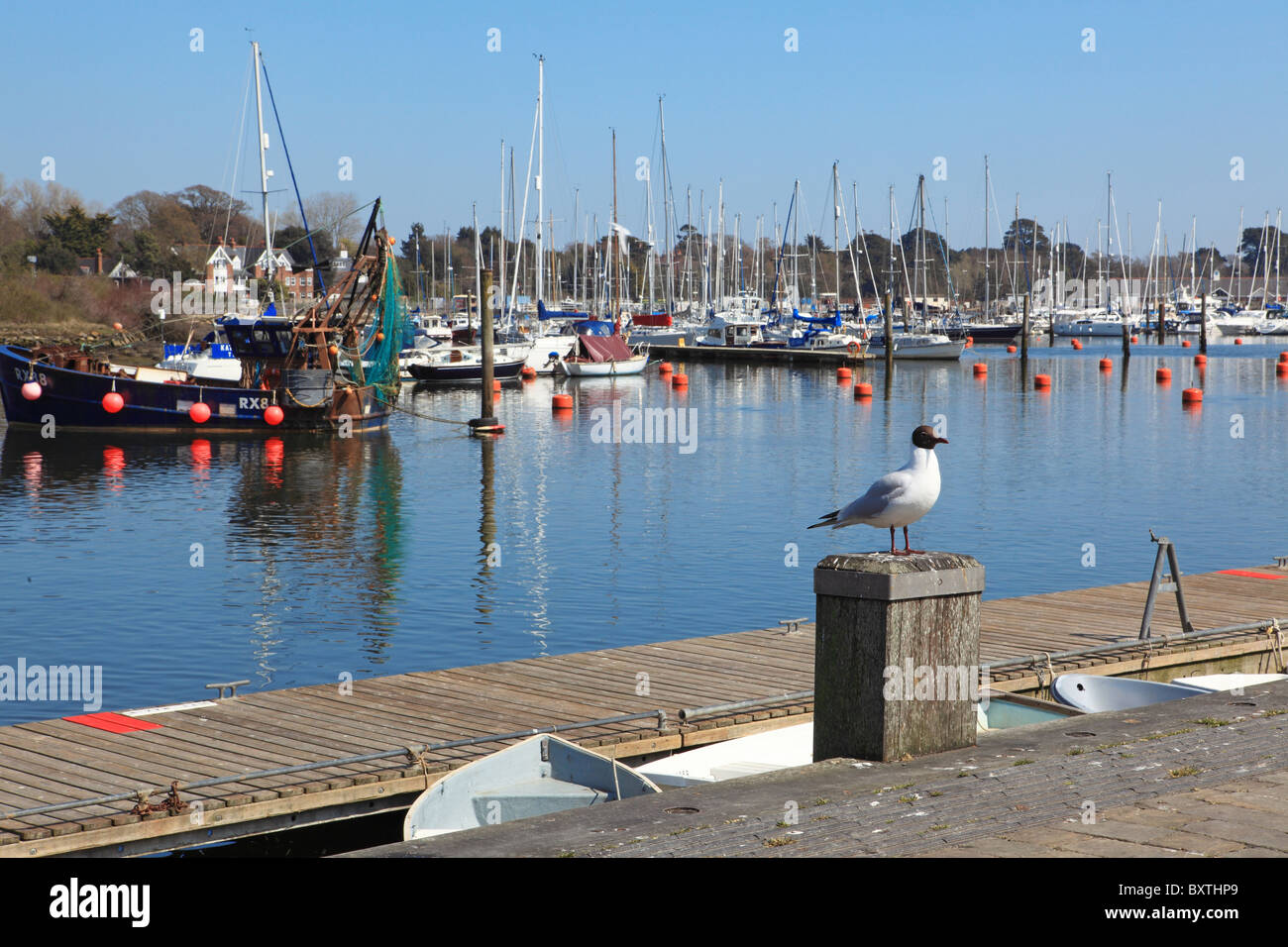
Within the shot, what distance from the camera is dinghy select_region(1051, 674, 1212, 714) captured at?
38.9 ft

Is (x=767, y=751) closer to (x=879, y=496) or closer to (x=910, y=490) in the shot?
(x=879, y=496)

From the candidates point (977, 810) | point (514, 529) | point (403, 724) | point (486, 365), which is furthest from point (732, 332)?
point (977, 810)

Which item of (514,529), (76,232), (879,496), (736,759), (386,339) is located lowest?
(514,529)

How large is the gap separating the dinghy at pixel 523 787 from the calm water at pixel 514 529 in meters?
7.59

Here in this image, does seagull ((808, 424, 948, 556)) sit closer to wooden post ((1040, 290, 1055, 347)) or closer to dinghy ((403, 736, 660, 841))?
dinghy ((403, 736, 660, 841))

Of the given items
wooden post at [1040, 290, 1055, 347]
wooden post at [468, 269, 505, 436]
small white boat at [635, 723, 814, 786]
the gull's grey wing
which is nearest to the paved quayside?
the gull's grey wing

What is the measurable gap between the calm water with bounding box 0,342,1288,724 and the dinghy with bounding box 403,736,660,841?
7.59 m

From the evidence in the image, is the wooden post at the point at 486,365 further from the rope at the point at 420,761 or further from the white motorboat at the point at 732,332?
the white motorboat at the point at 732,332

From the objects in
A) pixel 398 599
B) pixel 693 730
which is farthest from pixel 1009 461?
pixel 693 730

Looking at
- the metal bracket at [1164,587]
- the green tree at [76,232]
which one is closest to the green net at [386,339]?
the metal bracket at [1164,587]

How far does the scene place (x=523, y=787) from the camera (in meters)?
9.29

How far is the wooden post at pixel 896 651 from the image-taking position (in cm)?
738

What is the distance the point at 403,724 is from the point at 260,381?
37.4 metres

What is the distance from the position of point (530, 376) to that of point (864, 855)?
71.7m
